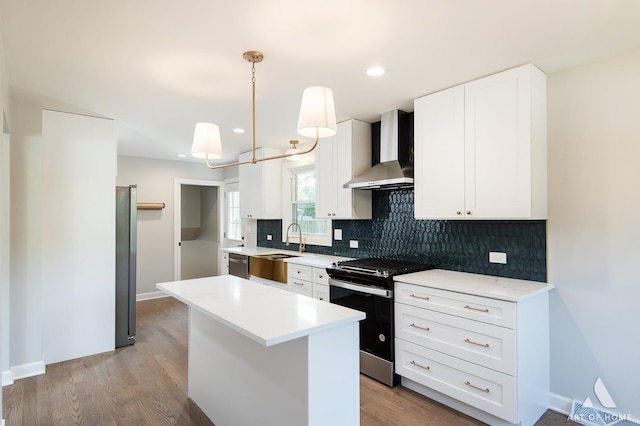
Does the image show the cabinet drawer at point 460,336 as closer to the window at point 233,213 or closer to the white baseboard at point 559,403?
the white baseboard at point 559,403

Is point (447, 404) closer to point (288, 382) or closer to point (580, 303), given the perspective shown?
point (580, 303)

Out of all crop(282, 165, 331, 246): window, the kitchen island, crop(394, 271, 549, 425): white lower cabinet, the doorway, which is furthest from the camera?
the doorway

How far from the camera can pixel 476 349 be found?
7.46 feet

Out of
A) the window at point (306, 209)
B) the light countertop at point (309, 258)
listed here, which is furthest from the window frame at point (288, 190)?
the light countertop at point (309, 258)

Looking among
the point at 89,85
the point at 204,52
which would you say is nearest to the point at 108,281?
the point at 89,85

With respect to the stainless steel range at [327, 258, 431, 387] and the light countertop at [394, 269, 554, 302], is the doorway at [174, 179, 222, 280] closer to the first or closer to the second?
the stainless steel range at [327, 258, 431, 387]

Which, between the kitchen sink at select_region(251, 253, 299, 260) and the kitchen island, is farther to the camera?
the kitchen sink at select_region(251, 253, 299, 260)

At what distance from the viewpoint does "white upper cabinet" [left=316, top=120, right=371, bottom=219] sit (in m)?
Result: 3.54

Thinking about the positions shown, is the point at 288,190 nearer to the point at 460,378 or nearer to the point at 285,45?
the point at 285,45

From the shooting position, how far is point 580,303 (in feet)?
7.64

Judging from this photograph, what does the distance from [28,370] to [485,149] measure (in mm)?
4239

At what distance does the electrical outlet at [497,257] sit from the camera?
8.74 feet

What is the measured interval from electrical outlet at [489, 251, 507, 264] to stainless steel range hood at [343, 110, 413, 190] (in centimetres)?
88

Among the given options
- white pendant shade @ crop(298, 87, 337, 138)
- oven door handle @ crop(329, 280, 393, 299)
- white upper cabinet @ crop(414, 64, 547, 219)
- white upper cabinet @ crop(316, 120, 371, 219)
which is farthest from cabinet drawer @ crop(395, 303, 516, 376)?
white pendant shade @ crop(298, 87, 337, 138)
